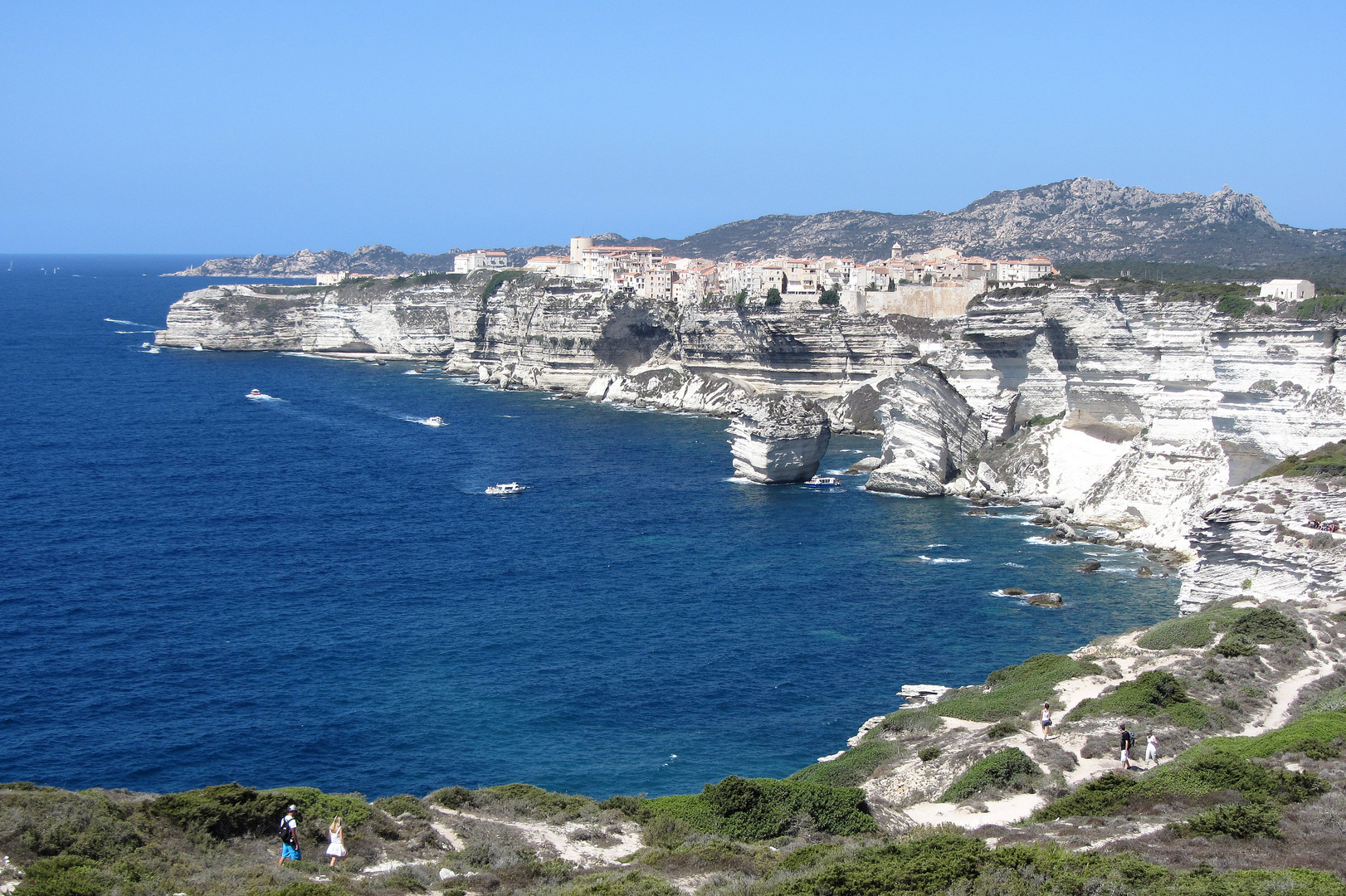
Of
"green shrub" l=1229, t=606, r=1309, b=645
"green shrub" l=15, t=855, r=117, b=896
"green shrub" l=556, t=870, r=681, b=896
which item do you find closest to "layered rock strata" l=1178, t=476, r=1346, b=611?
"green shrub" l=1229, t=606, r=1309, b=645

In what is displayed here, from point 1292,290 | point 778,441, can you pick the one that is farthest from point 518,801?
point 1292,290

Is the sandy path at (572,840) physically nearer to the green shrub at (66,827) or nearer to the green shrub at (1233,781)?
the green shrub at (66,827)

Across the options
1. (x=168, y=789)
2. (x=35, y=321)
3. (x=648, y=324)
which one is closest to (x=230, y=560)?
(x=168, y=789)

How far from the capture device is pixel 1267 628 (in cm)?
2839

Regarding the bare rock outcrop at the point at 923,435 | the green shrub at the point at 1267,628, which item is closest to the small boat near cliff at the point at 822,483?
the bare rock outcrop at the point at 923,435

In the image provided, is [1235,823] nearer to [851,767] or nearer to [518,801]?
[851,767]

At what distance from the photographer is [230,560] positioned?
44.0 m

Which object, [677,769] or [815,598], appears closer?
[677,769]

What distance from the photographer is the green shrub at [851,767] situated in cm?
2302

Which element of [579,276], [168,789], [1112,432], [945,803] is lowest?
[168,789]

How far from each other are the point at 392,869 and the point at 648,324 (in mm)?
84984

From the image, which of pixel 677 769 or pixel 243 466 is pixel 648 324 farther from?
pixel 677 769

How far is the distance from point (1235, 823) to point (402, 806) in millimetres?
12872

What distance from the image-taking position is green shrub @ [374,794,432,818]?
18.3m
